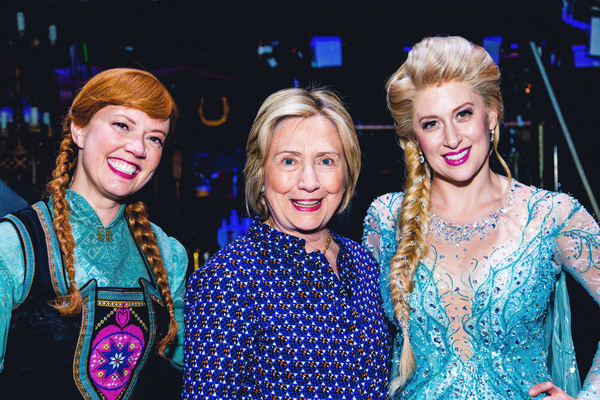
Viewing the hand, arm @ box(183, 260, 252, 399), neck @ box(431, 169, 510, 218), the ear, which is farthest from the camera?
neck @ box(431, 169, 510, 218)

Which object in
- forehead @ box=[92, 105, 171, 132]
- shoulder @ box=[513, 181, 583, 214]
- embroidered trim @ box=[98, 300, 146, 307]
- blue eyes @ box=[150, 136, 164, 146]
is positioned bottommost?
embroidered trim @ box=[98, 300, 146, 307]

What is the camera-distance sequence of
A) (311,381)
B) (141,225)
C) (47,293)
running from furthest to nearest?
(141,225) → (47,293) → (311,381)

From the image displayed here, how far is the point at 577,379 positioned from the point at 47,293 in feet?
6.25

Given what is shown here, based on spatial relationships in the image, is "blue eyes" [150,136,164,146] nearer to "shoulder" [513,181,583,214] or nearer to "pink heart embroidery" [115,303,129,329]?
"pink heart embroidery" [115,303,129,329]

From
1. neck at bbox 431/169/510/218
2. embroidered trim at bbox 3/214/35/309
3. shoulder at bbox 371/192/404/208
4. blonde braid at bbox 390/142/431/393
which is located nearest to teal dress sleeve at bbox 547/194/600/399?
neck at bbox 431/169/510/218

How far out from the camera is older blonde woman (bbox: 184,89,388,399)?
4.71ft

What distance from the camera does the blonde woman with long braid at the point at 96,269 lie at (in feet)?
5.09

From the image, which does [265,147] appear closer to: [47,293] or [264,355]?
[264,355]

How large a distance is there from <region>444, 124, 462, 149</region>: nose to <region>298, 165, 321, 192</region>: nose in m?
0.53

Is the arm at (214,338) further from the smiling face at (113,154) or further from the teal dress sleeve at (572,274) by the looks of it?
the teal dress sleeve at (572,274)

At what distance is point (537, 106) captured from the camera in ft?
17.8

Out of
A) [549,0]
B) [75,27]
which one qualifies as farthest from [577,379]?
[75,27]

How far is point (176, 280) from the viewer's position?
2.03 metres

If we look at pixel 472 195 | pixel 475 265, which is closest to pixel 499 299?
pixel 475 265
